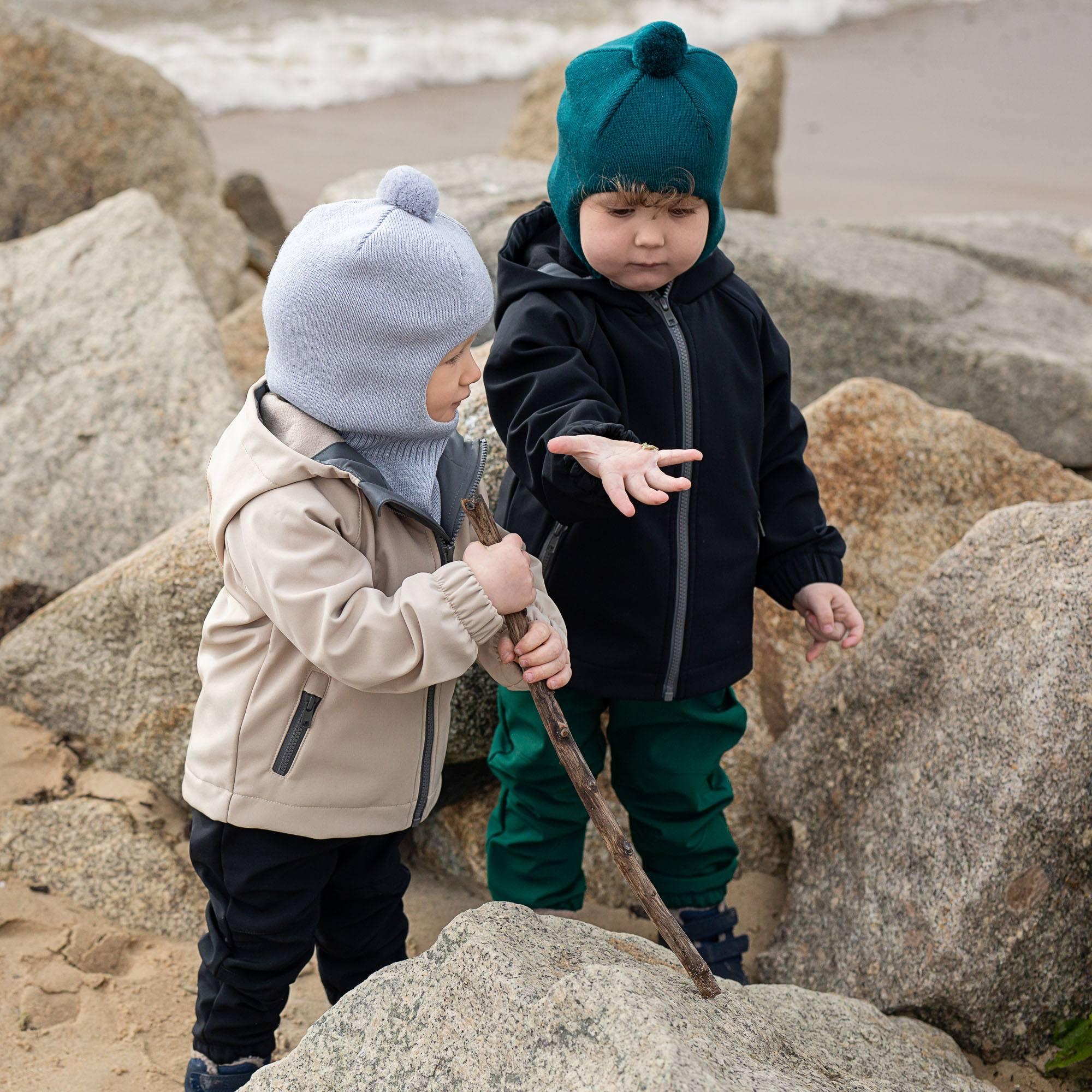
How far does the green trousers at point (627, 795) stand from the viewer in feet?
7.57

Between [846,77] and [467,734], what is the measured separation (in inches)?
459

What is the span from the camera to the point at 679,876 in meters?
2.41

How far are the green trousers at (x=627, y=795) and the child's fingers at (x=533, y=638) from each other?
1.52 feet

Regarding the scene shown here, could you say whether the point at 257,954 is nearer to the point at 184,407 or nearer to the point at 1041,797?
the point at 1041,797

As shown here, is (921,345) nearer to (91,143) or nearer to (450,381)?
(450,381)

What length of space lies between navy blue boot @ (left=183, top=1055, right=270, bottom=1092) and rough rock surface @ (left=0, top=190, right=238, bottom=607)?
63.5 inches

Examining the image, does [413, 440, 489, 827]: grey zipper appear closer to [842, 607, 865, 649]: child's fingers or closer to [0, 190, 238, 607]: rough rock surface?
[842, 607, 865, 649]: child's fingers

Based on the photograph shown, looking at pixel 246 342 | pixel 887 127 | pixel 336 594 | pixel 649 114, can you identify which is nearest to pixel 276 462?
pixel 336 594

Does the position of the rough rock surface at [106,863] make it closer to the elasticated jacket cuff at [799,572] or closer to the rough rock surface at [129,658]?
the rough rock surface at [129,658]

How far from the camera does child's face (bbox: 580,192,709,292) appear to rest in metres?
2.01

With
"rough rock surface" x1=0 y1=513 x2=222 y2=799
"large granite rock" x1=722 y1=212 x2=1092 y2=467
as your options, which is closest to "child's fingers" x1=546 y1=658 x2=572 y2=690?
"rough rock surface" x1=0 y1=513 x2=222 y2=799

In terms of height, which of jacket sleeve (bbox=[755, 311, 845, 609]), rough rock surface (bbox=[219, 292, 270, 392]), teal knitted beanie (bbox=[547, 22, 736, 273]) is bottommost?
rough rock surface (bbox=[219, 292, 270, 392])

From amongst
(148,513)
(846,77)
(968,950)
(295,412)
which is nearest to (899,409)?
(968,950)

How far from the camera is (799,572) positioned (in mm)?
2320
